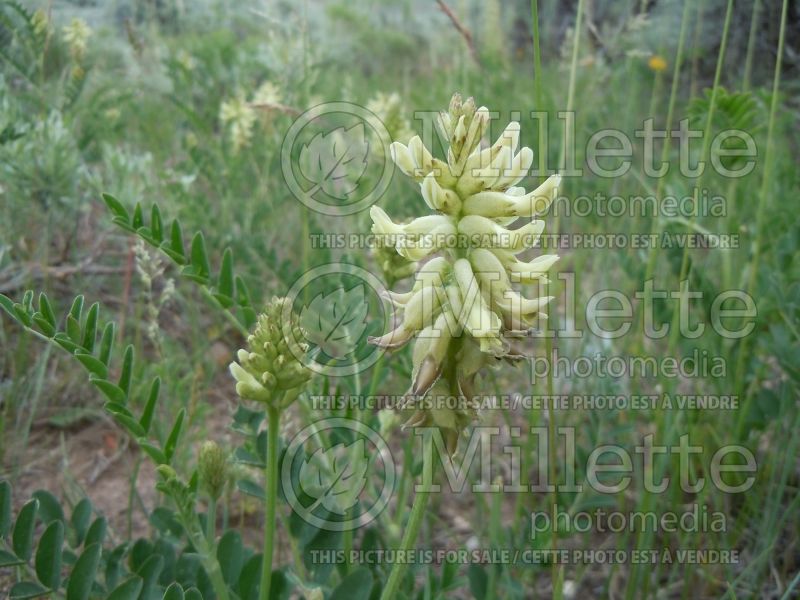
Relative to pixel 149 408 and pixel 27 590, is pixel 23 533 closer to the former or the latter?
pixel 27 590

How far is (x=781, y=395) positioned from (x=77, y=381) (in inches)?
80.1

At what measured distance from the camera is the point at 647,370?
7.66 feet

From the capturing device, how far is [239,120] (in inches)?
121

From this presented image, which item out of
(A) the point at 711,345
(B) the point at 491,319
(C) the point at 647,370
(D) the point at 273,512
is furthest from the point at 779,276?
(D) the point at 273,512

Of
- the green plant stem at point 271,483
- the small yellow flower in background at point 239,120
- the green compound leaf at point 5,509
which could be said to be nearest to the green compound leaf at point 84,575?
the green compound leaf at point 5,509

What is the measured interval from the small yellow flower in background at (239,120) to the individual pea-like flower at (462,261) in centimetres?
202

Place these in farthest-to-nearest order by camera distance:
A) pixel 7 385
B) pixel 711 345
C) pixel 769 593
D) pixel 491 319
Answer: pixel 711 345
pixel 7 385
pixel 769 593
pixel 491 319


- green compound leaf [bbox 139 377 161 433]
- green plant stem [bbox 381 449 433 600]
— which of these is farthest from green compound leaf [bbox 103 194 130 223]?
green plant stem [bbox 381 449 433 600]

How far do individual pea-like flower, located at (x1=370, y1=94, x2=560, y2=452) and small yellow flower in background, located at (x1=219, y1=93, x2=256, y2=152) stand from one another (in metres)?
2.02

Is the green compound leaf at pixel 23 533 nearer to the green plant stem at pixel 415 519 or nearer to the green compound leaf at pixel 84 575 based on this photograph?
the green compound leaf at pixel 84 575

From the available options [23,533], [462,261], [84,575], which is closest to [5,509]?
[23,533]

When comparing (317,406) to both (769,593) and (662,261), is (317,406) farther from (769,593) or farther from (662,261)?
(662,261)

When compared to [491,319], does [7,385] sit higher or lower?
lower

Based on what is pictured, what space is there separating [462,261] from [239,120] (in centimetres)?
225
